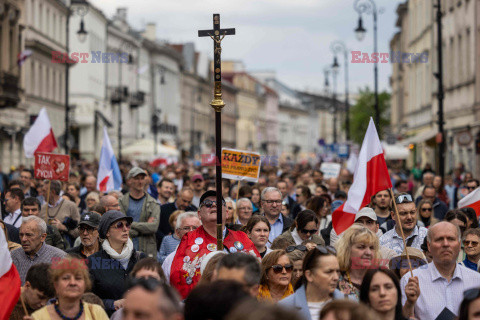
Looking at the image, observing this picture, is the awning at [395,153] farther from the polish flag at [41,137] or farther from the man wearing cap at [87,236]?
the man wearing cap at [87,236]

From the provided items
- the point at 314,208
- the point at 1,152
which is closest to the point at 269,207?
the point at 314,208

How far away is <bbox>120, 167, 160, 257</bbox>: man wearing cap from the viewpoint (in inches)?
487

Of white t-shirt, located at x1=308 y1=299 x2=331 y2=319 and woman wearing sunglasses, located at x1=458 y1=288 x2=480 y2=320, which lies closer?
woman wearing sunglasses, located at x1=458 y1=288 x2=480 y2=320

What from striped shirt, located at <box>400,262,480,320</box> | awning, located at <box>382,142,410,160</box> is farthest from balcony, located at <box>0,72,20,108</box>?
striped shirt, located at <box>400,262,480,320</box>

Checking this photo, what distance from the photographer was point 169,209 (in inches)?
556

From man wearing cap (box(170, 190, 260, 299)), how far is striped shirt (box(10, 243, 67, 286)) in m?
1.29

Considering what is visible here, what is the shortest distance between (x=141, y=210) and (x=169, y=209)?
115cm

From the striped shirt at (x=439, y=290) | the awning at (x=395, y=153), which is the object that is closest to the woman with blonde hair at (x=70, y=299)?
the striped shirt at (x=439, y=290)

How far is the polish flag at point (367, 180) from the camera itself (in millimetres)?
9812

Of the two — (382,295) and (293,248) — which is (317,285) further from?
(293,248)

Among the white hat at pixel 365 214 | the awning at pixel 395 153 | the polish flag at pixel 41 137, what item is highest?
the awning at pixel 395 153

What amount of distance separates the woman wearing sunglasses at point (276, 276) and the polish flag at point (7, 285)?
6.04 feet

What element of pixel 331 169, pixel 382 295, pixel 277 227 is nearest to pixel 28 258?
pixel 382 295

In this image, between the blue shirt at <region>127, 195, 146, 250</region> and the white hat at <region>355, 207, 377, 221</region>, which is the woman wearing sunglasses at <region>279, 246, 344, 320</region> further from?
the blue shirt at <region>127, 195, 146, 250</region>
